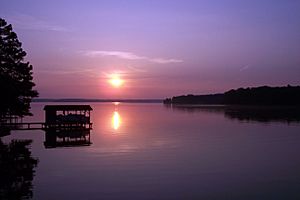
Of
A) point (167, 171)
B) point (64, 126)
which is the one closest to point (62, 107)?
→ point (64, 126)

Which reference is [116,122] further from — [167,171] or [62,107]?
[167,171]

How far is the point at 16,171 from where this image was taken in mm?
29703

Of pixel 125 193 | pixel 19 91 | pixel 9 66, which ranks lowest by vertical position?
pixel 125 193

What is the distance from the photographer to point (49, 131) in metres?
62.6

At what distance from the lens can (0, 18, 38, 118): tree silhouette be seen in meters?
43.6

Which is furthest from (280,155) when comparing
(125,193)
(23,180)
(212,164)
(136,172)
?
(23,180)

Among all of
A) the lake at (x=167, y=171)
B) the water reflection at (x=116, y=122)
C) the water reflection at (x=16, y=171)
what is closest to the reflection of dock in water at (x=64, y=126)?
the lake at (x=167, y=171)

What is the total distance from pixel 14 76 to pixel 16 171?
1998 centimetres

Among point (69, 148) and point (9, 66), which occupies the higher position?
point (9, 66)

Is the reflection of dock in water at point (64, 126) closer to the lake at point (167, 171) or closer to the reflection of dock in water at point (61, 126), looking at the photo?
the reflection of dock in water at point (61, 126)

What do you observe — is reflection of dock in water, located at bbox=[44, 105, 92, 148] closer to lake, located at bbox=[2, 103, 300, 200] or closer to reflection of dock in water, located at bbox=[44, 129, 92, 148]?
reflection of dock in water, located at bbox=[44, 129, 92, 148]

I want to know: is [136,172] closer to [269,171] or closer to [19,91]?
[269,171]

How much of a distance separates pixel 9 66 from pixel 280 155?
3146 cm

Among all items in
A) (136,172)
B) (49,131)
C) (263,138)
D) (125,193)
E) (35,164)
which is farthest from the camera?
(49,131)
